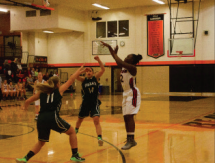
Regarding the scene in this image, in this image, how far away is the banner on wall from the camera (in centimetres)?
2608

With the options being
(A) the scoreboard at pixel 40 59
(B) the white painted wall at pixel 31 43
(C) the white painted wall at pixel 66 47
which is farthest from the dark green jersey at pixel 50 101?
(B) the white painted wall at pixel 31 43

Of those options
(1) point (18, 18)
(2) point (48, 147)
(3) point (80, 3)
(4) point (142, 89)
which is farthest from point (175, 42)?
(2) point (48, 147)

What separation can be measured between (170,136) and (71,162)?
3070mm

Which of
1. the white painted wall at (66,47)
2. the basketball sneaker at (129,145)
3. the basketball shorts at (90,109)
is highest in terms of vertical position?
the white painted wall at (66,47)

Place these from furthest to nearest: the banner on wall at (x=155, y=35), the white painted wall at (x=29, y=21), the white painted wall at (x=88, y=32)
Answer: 1. the banner on wall at (x=155, y=35)
2. the white painted wall at (x=29, y=21)
3. the white painted wall at (x=88, y=32)

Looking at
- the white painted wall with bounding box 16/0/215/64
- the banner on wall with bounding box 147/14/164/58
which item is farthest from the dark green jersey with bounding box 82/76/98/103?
the banner on wall with bounding box 147/14/164/58

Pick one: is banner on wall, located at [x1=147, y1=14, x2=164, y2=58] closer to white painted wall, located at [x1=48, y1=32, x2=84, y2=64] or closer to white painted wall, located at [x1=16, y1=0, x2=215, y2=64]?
white painted wall, located at [x1=16, y1=0, x2=215, y2=64]

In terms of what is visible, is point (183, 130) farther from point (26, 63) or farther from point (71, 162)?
point (26, 63)

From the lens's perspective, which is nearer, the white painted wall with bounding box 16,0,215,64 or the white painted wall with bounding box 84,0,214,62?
the white painted wall with bounding box 84,0,214,62

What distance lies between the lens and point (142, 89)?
2711 centimetres

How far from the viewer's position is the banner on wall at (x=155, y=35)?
26.1m

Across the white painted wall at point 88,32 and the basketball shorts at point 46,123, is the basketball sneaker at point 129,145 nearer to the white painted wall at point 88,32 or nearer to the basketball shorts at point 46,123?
the basketball shorts at point 46,123

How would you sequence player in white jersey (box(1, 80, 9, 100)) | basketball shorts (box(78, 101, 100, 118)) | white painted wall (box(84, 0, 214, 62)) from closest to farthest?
basketball shorts (box(78, 101, 100, 118)) → player in white jersey (box(1, 80, 9, 100)) → white painted wall (box(84, 0, 214, 62))

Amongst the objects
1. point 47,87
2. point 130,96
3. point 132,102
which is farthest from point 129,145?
point 47,87
